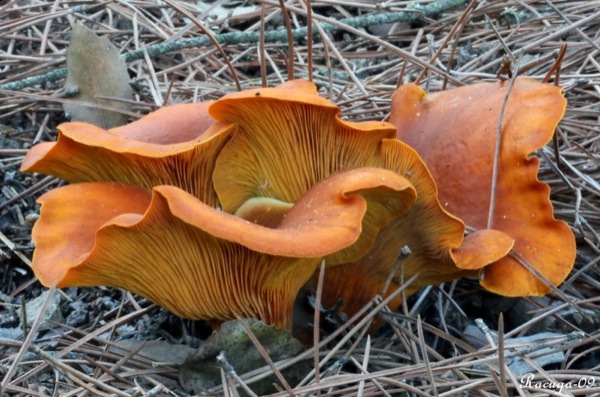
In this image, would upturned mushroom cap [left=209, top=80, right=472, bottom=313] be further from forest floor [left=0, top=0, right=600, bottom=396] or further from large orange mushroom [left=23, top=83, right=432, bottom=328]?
forest floor [left=0, top=0, right=600, bottom=396]

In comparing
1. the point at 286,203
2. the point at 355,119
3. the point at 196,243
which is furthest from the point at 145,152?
the point at 355,119

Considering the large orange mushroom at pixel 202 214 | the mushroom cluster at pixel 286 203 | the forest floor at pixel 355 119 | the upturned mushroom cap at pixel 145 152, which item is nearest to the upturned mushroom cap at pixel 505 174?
the mushroom cluster at pixel 286 203

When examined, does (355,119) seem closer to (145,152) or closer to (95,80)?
(95,80)

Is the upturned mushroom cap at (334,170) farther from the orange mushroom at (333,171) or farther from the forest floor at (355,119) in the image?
the forest floor at (355,119)

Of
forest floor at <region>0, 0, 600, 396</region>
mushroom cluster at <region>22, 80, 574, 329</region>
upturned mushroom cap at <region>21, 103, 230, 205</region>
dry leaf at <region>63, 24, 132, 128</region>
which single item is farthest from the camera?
dry leaf at <region>63, 24, 132, 128</region>

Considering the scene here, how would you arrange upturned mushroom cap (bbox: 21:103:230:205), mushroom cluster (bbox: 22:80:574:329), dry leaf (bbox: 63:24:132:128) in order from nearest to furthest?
mushroom cluster (bbox: 22:80:574:329), upturned mushroom cap (bbox: 21:103:230:205), dry leaf (bbox: 63:24:132:128)

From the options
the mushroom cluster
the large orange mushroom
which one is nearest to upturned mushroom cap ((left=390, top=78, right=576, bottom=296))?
the mushroom cluster
